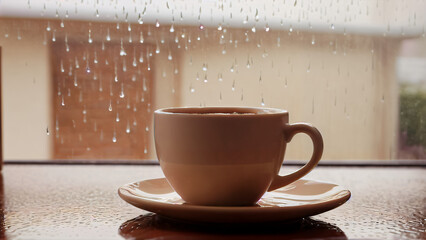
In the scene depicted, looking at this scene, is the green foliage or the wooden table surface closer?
the wooden table surface

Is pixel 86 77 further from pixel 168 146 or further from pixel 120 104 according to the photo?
pixel 168 146

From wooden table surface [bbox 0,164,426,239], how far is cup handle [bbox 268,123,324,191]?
0.13ft

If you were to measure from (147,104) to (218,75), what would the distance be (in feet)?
0.38

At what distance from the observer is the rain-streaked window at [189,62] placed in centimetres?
73

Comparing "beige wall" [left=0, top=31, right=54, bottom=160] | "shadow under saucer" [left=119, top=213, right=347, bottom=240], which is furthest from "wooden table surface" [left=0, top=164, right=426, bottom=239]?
"beige wall" [left=0, top=31, right=54, bottom=160]

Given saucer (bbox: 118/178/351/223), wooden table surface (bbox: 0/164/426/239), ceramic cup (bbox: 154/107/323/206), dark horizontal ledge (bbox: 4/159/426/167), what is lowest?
wooden table surface (bbox: 0/164/426/239)

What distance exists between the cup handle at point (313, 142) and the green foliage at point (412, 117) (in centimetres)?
43

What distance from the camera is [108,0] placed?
0.73 meters

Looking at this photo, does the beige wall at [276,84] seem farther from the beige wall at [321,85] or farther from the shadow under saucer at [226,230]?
the shadow under saucer at [226,230]

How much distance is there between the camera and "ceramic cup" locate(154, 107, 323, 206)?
0.40 metres

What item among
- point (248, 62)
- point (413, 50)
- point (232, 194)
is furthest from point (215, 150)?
point (413, 50)

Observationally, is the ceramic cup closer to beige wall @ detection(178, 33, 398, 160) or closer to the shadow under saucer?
the shadow under saucer

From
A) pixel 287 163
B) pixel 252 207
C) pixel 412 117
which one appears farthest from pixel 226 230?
pixel 412 117

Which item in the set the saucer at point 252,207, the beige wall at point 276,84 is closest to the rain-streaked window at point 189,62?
the beige wall at point 276,84
